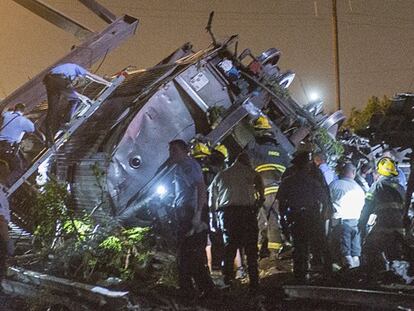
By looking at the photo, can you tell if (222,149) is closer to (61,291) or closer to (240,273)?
(240,273)

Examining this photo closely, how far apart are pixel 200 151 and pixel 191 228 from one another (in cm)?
254

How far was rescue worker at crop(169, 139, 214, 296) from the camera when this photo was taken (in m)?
5.98

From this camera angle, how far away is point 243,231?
6.25 m

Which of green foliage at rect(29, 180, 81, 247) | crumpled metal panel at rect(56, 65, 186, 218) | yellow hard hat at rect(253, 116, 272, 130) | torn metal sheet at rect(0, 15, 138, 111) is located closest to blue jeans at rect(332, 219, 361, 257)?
yellow hard hat at rect(253, 116, 272, 130)

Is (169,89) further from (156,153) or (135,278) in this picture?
(135,278)

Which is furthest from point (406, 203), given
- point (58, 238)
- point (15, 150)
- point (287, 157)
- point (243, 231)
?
point (15, 150)

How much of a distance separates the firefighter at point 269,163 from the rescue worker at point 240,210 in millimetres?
1920

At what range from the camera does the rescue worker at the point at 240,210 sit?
6.21 m

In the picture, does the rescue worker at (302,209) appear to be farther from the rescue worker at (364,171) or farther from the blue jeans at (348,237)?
the rescue worker at (364,171)

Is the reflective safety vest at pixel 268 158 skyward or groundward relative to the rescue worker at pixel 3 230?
skyward

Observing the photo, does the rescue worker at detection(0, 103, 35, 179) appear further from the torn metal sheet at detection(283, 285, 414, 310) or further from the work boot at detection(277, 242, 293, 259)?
the torn metal sheet at detection(283, 285, 414, 310)

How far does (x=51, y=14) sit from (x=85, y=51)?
1292 millimetres

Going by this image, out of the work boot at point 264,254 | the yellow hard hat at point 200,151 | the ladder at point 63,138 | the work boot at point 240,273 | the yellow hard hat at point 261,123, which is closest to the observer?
the work boot at point 240,273

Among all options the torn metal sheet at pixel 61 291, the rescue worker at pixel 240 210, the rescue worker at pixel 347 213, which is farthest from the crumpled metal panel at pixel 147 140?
the rescue worker at pixel 347 213
